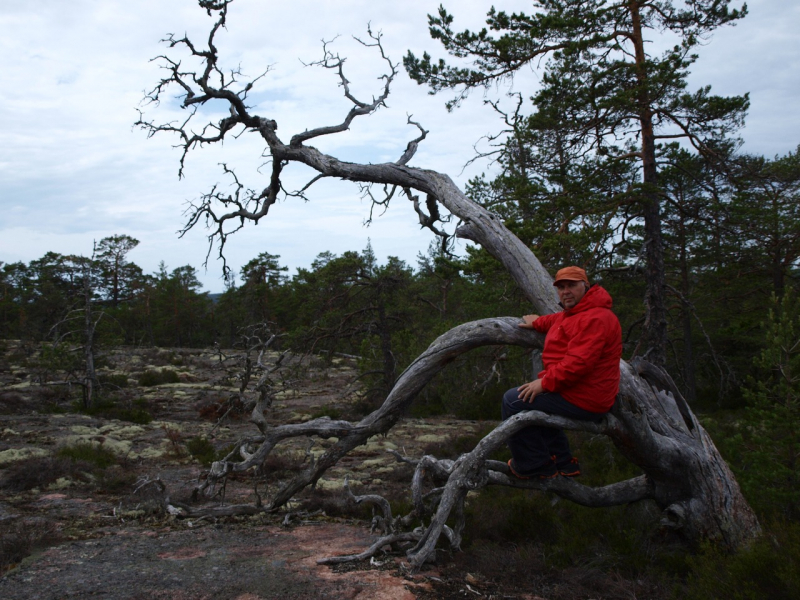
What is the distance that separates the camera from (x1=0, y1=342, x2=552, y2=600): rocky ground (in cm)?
439

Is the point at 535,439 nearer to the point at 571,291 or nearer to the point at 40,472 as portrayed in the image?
the point at 571,291

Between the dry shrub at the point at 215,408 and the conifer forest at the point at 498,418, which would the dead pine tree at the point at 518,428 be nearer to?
the conifer forest at the point at 498,418

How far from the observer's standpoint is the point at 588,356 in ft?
12.5

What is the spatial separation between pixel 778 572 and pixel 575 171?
7.50 m

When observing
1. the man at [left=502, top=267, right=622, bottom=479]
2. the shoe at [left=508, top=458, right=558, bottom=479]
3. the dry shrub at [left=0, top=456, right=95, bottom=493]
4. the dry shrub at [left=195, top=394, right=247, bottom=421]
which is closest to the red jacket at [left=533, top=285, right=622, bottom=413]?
the man at [left=502, top=267, right=622, bottom=479]

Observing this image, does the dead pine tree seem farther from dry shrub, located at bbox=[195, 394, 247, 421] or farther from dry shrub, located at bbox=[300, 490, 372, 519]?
dry shrub, located at bbox=[195, 394, 247, 421]

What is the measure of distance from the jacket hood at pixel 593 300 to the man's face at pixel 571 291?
50mm

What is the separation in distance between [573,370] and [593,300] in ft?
1.91

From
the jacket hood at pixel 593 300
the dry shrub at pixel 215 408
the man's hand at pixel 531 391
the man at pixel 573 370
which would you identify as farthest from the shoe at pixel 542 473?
the dry shrub at pixel 215 408

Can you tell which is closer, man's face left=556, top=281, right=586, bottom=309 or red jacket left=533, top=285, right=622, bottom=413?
red jacket left=533, top=285, right=622, bottom=413

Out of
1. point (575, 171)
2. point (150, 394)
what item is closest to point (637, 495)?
point (575, 171)

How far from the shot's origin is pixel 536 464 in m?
4.39

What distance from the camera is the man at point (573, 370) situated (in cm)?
385

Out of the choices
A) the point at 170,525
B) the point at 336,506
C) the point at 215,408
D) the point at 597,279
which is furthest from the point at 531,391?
the point at 215,408
